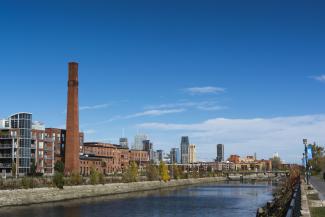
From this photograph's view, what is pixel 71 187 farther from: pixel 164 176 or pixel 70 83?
pixel 164 176

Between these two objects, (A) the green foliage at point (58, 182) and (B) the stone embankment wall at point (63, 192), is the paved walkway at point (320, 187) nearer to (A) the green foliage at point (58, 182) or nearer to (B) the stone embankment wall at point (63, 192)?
(B) the stone embankment wall at point (63, 192)

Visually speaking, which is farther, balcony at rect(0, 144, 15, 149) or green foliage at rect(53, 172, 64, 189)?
balcony at rect(0, 144, 15, 149)

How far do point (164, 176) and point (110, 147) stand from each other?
192 feet

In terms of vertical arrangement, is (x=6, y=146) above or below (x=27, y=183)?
above

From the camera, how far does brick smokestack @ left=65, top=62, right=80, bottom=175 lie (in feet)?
398

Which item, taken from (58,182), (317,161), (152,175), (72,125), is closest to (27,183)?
(58,182)

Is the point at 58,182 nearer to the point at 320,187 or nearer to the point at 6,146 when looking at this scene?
the point at 320,187

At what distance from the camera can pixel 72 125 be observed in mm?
121625

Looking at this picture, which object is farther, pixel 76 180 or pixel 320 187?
pixel 76 180

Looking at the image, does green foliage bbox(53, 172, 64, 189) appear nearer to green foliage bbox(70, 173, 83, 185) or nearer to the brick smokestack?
green foliage bbox(70, 173, 83, 185)

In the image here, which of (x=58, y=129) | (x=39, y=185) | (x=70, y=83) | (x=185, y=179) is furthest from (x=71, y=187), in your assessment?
(x=185, y=179)

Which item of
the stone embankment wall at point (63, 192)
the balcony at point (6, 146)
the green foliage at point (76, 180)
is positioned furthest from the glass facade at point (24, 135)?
the green foliage at point (76, 180)

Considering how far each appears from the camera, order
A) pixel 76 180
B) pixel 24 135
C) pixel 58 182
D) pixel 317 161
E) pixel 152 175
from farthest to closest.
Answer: pixel 317 161 → pixel 152 175 → pixel 24 135 → pixel 76 180 → pixel 58 182

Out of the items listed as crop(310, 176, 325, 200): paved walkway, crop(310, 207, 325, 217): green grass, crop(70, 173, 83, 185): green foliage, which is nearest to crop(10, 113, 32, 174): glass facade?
crop(70, 173, 83, 185): green foliage
